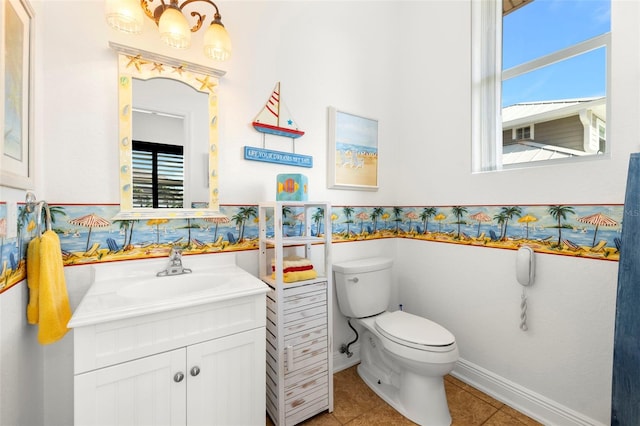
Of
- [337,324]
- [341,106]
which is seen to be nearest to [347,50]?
[341,106]

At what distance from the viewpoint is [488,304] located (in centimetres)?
184

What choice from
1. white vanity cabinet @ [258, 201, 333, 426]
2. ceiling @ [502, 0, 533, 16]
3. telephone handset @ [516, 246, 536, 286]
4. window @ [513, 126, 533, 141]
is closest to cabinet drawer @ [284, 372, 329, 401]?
white vanity cabinet @ [258, 201, 333, 426]

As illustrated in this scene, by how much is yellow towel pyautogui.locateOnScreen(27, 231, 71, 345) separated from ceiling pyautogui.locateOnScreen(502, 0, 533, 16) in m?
2.85

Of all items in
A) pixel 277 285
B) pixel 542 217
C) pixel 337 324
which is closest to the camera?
pixel 277 285

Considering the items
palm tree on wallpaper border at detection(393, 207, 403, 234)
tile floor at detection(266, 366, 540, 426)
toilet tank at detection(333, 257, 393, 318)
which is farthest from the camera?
palm tree on wallpaper border at detection(393, 207, 403, 234)

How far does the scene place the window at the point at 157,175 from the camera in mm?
1397

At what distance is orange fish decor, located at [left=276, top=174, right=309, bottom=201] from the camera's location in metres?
1.60

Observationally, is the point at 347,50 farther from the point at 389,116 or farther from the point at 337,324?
the point at 337,324

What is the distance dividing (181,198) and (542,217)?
6.70 ft

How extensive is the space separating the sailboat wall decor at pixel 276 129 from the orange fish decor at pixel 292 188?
230 mm

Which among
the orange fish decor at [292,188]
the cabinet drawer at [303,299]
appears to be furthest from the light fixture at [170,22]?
the cabinet drawer at [303,299]

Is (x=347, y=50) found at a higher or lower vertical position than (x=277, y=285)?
higher

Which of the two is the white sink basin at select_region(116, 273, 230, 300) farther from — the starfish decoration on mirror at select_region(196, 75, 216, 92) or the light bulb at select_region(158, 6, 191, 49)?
the light bulb at select_region(158, 6, 191, 49)

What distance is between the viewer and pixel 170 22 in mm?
1316
